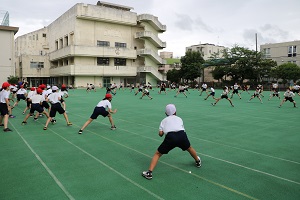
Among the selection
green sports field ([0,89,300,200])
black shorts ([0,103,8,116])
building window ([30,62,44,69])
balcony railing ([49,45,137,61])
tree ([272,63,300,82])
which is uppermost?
balcony railing ([49,45,137,61])

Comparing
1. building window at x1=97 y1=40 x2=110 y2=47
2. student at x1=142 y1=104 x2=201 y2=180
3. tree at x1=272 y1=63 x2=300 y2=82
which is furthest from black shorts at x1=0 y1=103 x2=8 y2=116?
tree at x1=272 y1=63 x2=300 y2=82

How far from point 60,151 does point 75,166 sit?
1380 millimetres

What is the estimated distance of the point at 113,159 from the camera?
6.22 metres

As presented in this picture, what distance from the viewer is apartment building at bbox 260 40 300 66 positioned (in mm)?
55688

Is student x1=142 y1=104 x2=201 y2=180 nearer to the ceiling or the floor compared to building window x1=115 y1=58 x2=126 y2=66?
nearer to the floor

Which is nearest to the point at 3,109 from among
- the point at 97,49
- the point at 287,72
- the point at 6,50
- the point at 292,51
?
the point at 6,50

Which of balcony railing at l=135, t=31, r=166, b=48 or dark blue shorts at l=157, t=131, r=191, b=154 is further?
balcony railing at l=135, t=31, r=166, b=48

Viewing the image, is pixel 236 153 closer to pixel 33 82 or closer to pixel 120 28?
pixel 120 28

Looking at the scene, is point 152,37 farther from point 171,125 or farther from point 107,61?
point 171,125

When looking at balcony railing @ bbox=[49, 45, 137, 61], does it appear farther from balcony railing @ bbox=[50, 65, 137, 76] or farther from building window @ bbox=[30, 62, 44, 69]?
building window @ bbox=[30, 62, 44, 69]

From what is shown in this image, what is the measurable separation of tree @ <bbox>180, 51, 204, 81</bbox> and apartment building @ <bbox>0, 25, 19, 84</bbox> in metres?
34.7

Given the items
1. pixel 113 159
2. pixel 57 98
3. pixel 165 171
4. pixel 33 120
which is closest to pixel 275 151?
pixel 165 171

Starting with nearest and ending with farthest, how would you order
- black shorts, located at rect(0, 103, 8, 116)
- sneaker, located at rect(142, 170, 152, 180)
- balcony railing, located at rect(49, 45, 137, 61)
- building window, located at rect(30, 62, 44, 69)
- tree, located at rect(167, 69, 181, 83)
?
sneaker, located at rect(142, 170, 152, 180)
black shorts, located at rect(0, 103, 8, 116)
balcony railing, located at rect(49, 45, 137, 61)
building window, located at rect(30, 62, 44, 69)
tree, located at rect(167, 69, 181, 83)

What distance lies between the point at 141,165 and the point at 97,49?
152 feet
